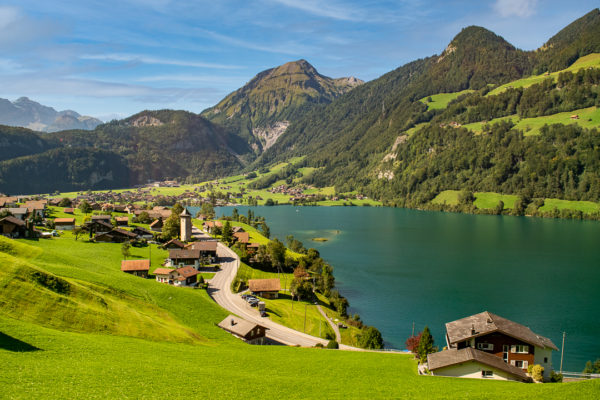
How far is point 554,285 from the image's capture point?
A: 76.1 m

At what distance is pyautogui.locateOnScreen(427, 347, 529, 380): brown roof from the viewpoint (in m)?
30.0

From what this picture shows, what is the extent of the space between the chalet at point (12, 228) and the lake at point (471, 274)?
58.1 metres

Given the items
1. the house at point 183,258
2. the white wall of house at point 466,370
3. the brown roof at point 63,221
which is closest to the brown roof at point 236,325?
the white wall of house at point 466,370

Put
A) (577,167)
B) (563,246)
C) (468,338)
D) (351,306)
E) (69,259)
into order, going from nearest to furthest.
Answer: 1. (468,338)
2. (69,259)
3. (351,306)
4. (563,246)
5. (577,167)

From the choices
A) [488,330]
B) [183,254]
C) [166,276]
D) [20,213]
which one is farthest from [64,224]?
[488,330]

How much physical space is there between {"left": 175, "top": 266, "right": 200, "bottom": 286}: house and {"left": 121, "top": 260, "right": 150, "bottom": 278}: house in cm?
497

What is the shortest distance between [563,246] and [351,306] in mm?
79190

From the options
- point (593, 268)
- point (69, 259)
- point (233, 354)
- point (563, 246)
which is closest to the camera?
point (233, 354)

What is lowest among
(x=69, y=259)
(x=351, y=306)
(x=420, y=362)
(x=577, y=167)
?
(x=351, y=306)

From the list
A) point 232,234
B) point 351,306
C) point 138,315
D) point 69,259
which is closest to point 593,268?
point 351,306

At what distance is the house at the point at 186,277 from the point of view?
60969mm

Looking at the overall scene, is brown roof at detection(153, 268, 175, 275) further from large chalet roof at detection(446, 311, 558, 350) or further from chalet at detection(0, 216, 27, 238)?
large chalet roof at detection(446, 311, 558, 350)

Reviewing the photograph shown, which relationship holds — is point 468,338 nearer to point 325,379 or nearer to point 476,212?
point 325,379

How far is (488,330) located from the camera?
117 feet
